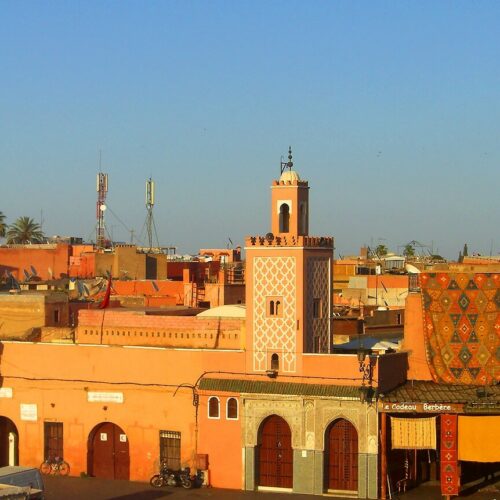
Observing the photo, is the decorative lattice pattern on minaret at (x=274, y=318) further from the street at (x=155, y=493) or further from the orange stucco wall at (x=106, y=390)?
the street at (x=155, y=493)

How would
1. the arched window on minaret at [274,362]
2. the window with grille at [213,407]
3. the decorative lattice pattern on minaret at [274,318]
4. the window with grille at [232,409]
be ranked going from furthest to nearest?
the window with grille at [213,407] < the window with grille at [232,409] < the arched window on minaret at [274,362] < the decorative lattice pattern on minaret at [274,318]

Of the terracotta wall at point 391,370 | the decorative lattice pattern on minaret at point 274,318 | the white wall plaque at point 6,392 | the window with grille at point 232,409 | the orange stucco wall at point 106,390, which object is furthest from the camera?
the white wall plaque at point 6,392

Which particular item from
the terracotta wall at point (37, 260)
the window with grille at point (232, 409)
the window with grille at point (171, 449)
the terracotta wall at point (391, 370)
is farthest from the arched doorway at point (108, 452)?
the terracotta wall at point (37, 260)

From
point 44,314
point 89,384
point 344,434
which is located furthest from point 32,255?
point 344,434

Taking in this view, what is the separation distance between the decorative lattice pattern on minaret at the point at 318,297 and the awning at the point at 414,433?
2943 mm

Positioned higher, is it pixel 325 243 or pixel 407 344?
pixel 325 243

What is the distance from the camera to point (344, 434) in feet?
90.0

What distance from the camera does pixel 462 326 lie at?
28203 mm

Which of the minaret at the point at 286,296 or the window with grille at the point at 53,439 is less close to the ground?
the minaret at the point at 286,296

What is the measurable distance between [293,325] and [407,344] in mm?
3112

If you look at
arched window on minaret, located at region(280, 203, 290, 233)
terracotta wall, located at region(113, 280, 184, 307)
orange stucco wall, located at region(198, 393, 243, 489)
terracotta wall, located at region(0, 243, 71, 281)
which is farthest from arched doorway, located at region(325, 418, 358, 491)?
terracotta wall, located at region(0, 243, 71, 281)

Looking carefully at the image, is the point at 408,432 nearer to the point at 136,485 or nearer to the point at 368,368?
the point at 368,368

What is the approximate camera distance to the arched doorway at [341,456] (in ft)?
89.6

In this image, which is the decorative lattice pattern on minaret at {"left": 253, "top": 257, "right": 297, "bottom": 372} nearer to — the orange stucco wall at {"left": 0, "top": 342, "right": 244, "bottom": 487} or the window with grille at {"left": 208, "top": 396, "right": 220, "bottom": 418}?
the orange stucco wall at {"left": 0, "top": 342, "right": 244, "bottom": 487}
